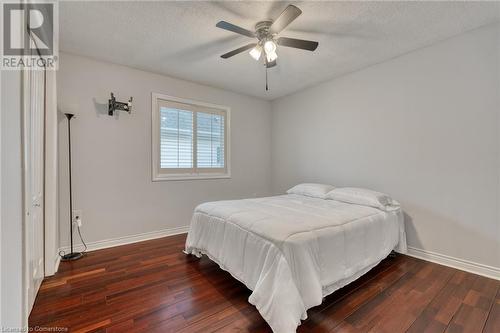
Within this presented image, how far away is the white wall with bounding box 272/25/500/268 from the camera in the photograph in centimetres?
228

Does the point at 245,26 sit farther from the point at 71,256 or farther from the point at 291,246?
the point at 71,256

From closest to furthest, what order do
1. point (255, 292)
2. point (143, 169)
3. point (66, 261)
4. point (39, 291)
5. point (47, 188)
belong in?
point (255, 292), point (39, 291), point (47, 188), point (66, 261), point (143, 169)

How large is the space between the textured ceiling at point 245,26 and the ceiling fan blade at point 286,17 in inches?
7.2

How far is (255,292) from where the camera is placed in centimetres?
159

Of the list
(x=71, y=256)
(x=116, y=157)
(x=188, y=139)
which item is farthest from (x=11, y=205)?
(x=188, y=139)

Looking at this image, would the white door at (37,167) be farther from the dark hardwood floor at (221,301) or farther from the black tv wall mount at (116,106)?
the black tv wall mount at (116,106)

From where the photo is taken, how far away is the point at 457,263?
246cm

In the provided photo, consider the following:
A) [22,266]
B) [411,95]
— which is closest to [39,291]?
[22,266]

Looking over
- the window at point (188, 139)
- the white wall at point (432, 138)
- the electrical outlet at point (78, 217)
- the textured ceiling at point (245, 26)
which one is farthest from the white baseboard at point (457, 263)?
the electrical outlet at point (78, 217)

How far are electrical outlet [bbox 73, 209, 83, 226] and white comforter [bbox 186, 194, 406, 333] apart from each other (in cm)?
145

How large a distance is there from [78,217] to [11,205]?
2.08 meters

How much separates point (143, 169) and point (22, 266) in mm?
2304

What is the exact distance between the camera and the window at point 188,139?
3.53m

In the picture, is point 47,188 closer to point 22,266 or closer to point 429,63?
point 22,266
